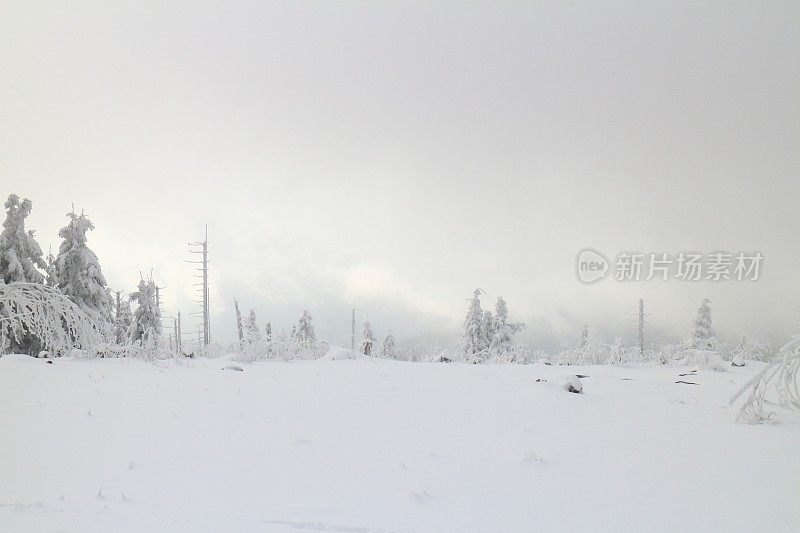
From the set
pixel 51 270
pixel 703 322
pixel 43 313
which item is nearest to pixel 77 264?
pixel 51 270

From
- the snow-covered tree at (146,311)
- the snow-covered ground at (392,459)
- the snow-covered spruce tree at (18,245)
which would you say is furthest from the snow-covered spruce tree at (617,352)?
the snow-covered tree at (146,311)

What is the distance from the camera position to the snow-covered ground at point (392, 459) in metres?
3.77

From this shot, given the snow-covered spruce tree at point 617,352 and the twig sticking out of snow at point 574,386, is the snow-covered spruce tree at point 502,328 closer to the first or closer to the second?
the snow-covered spruce tree at point 617,352

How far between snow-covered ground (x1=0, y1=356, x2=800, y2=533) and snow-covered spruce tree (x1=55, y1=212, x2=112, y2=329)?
1891 cm

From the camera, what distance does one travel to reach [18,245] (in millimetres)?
22953

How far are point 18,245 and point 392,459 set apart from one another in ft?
83.7

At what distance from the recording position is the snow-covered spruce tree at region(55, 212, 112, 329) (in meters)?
24.1

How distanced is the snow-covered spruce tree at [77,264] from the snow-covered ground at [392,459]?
744 inches

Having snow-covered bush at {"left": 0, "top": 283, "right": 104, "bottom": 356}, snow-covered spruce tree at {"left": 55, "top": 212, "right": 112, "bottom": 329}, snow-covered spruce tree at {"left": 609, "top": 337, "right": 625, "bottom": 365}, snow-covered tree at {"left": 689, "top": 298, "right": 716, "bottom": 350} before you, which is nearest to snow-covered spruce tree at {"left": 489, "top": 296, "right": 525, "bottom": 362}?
snow-covered tree at {"left": 689, "top": 298, "right": 716, "bottom": 350}

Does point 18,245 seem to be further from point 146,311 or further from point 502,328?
point 502,328

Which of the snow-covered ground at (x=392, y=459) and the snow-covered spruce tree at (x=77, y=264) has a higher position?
the snow-covered spruce tree at (x=77, y=264)

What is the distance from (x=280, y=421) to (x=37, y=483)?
2456 mm

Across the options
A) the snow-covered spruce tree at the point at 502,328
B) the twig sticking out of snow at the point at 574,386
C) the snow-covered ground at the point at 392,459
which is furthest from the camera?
the snow-covered spruce tree at the point at 502,328

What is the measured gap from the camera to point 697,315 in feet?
117
